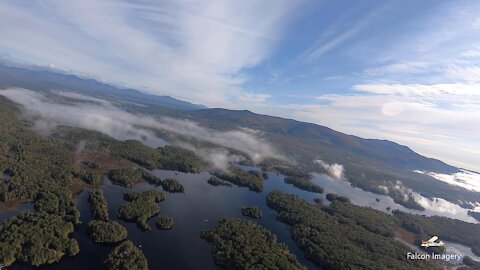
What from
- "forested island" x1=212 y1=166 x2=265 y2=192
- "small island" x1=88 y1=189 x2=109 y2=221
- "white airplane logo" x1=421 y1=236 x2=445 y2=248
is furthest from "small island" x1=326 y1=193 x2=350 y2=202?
"small island" x1=88 y1=189 x2=109 y2=221

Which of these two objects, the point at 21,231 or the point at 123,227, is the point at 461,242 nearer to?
the point at 123,227

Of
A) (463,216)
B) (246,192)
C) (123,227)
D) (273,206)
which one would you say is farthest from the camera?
(463,216)

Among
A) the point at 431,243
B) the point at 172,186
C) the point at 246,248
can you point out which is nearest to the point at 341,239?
the point at 246,248

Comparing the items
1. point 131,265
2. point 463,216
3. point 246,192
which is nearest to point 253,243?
point 131,265

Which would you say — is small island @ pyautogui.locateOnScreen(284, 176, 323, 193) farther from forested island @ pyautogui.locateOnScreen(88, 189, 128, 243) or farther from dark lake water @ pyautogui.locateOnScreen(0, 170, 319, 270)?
forested island @ pyautogui.locateOnScreen(88, 189, 128, 243)

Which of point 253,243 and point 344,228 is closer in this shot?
point 253,243

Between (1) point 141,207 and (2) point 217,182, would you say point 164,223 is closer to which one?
(1) point 141,207
